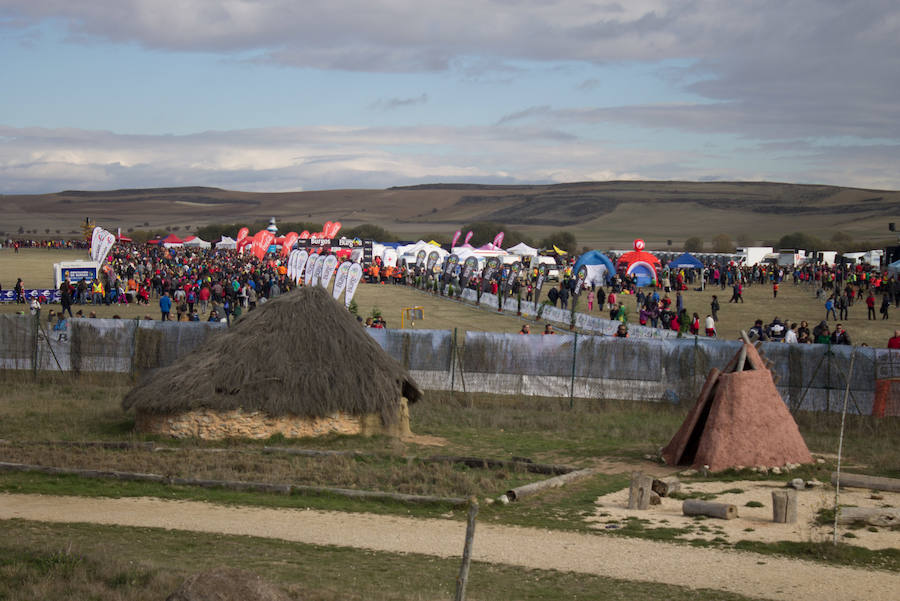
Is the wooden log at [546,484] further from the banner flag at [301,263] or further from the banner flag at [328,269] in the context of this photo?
the banner flag at [301,263]

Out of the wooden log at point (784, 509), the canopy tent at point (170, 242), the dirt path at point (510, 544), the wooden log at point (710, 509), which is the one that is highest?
the canopy tent at point (170, 242)

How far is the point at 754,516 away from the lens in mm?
Answer: 13047

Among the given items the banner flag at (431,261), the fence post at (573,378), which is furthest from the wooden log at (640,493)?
the banner flag at (431,261)

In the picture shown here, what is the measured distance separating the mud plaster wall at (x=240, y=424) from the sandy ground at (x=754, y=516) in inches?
245

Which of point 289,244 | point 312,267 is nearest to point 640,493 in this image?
point 312,267

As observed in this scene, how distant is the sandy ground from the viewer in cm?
1184

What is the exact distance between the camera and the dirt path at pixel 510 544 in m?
9.92

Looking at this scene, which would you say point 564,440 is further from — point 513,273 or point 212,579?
point 513,273

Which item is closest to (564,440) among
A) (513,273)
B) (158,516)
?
(158,516)

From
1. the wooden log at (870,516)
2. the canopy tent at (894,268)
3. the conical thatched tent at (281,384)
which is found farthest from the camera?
the canopy tent at (894,268)

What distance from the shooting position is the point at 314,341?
19.5 m

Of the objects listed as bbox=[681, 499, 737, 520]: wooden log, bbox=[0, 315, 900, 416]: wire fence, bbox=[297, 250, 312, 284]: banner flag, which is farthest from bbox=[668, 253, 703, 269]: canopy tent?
bbox=[681, 499, 737, 520]: wooden log

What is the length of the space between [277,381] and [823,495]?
9.91 meters

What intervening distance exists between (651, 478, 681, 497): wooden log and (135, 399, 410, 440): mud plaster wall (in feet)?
21.9
